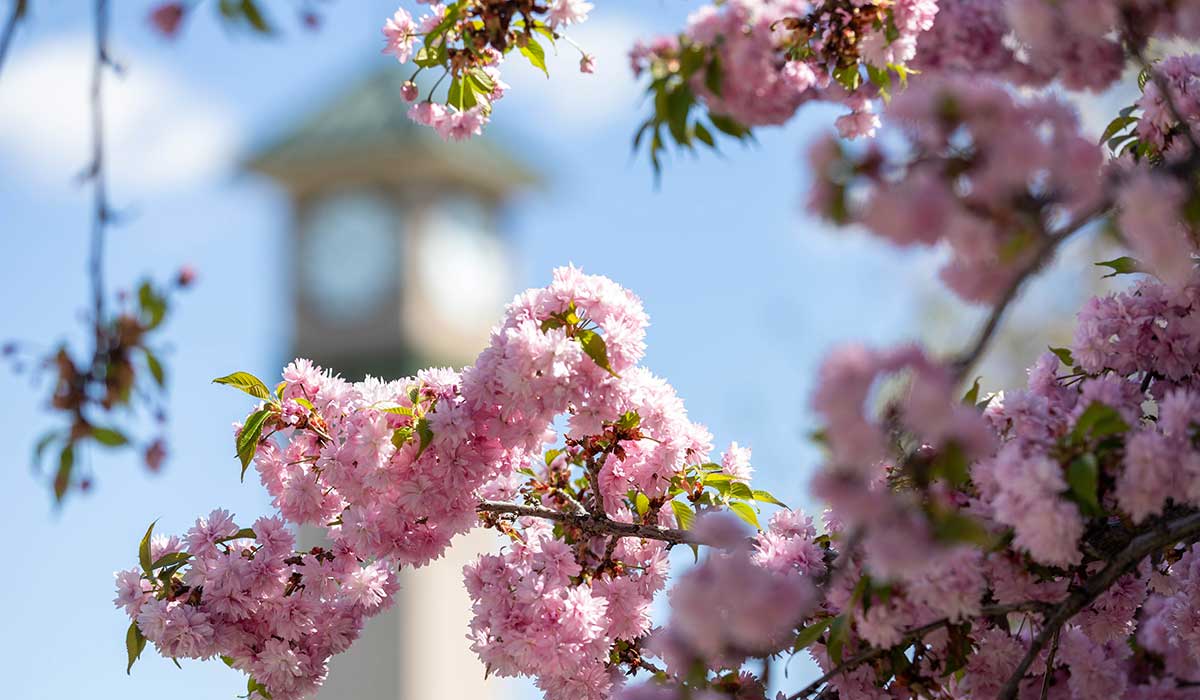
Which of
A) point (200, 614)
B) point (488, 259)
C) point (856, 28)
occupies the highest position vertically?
point (488, 259)

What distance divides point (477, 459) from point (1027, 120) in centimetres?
110

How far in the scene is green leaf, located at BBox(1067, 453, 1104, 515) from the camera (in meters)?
1.59

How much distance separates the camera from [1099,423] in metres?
1.65

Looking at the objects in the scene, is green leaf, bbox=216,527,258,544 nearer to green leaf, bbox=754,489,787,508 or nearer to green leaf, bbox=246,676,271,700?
green leaf, bbox=246,676,271,700

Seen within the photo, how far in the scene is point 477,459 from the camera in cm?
215

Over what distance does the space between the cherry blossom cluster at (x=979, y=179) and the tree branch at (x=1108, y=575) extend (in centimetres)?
54

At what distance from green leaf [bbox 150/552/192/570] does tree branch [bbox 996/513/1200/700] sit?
1228mm

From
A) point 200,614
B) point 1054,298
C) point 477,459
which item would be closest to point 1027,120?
point 477,459

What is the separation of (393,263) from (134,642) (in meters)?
17.7

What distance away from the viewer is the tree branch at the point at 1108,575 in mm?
1677

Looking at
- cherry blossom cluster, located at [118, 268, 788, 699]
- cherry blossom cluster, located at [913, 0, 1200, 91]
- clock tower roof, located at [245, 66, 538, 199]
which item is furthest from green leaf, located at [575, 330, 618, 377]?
clock tower roof, located at [245, 66, 538, 199]

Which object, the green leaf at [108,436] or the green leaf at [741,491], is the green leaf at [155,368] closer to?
the green leaf at [108,436]

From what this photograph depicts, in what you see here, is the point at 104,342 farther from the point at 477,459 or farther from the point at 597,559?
the point at 597,559

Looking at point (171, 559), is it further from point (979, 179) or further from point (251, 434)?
point (979, 179)
